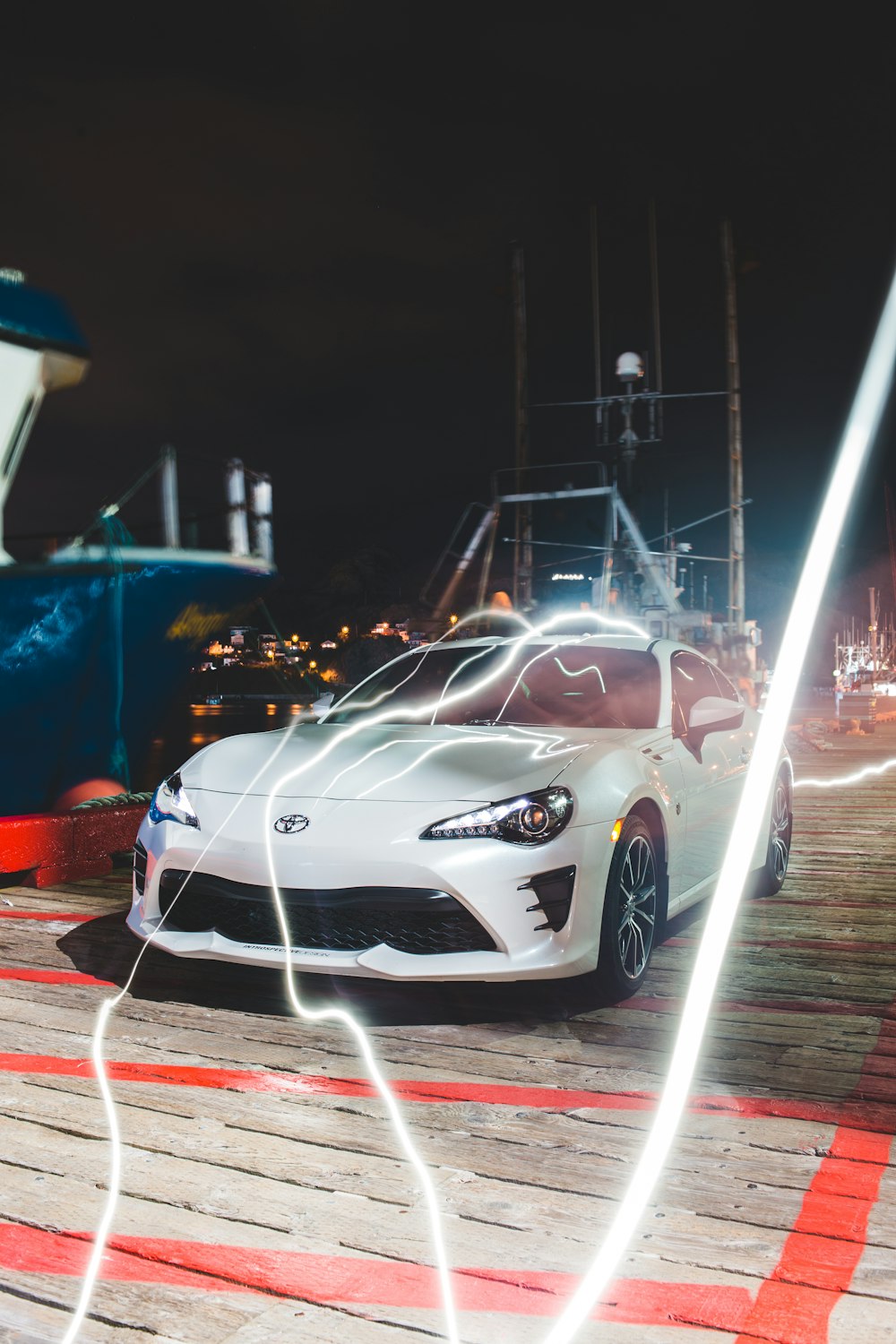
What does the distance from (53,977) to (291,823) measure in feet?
4.59

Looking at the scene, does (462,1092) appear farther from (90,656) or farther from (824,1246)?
(90,656)

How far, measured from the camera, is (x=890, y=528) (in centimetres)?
9262

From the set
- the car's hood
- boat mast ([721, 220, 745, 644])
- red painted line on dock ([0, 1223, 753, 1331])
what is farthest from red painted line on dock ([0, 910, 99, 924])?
boat mast ([721, 220, 745, 644])

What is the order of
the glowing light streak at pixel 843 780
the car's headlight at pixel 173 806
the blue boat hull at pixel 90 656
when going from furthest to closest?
the glowing light streak at pixel 843 780
the blue boat hull at pixel 90 656
the car's headlight at pixel 173 806

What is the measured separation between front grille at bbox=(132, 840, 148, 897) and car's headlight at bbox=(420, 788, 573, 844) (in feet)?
4.06

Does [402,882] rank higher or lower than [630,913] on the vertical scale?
higher

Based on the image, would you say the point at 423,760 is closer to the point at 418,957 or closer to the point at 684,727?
the point at 418,957

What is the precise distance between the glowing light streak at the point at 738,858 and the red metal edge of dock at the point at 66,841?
10.9 ft

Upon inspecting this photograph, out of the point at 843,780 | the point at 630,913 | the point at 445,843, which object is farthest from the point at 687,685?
the point at 843,780

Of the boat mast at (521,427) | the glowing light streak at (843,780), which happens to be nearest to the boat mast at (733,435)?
the boat mast at (521,427)

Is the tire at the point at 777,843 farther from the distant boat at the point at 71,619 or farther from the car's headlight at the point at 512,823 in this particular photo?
the distant boat at the point at 71,619

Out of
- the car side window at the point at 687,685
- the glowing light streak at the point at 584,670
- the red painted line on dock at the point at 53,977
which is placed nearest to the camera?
the red painted line on dock at the point at 53,977

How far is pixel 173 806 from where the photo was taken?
168 inches

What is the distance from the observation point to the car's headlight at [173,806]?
416 centimetres
